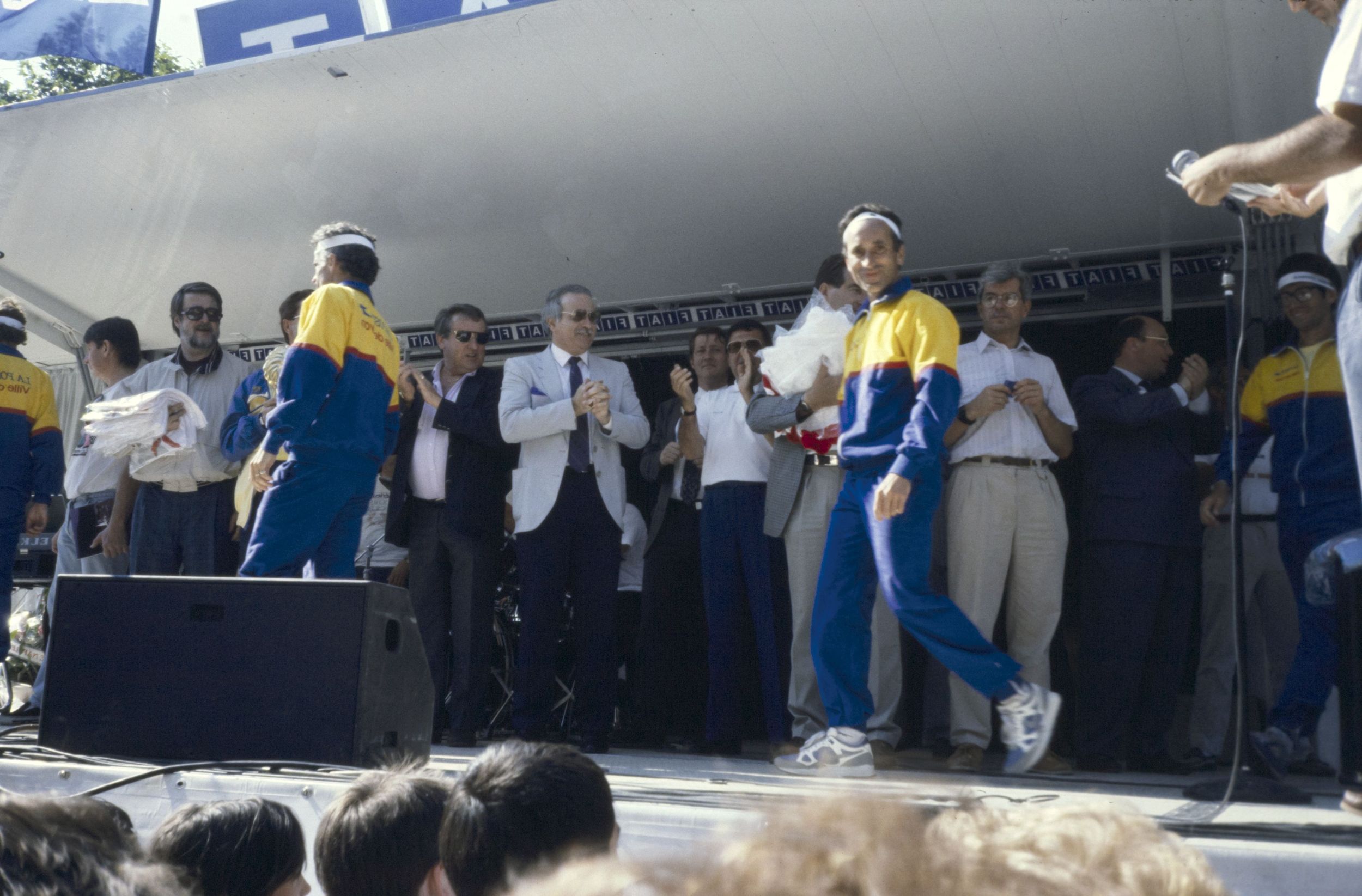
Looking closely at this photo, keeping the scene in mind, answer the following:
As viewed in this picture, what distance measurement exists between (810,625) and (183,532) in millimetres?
2475

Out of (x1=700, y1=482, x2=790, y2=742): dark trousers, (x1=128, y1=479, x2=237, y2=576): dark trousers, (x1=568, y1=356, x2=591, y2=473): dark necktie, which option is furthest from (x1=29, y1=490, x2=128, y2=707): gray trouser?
(x1=700, y1=482, x2=790, y2=742): dark trousers

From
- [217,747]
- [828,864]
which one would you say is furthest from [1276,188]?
[217,747]

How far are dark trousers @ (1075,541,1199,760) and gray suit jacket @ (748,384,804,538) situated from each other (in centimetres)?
107

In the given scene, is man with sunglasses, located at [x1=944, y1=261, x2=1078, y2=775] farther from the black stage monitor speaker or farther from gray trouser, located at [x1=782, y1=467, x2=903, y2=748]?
the black stage monitor speaker

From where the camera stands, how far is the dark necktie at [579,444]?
449cm

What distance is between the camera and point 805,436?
4.30 m

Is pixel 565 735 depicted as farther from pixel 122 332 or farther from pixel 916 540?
pixel 122 332

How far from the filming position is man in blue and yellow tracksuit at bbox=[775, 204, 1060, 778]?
10.6 feet

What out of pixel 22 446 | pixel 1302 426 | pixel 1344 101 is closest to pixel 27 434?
pixel 22 446

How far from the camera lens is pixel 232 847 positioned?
70.8 inches

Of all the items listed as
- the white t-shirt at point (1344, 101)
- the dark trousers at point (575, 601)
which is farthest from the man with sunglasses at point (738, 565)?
the white t-shirt at point (1344, 101)

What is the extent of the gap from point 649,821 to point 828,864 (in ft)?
6.69

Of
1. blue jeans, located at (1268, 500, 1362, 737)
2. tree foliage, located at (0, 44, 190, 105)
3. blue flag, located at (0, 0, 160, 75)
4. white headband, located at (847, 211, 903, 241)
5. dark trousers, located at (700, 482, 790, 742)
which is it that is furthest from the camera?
tree foliage, located at (0, 44, 190, 105)

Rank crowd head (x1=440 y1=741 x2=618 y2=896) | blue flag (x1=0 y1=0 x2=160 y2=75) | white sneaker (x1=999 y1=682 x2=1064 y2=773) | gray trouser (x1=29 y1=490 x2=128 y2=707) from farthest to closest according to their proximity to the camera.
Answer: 1. blue flag (x1=0 y1=0 x2=160 y2=75)
2. gray trouser (x1=29 y1=490 x2=128 y2=707)
3. white sneaker (x1=999 y1=682 x2=1064 y2=773)
4. crowd head (x1=440 y1=741 x2=618 y2=896)
